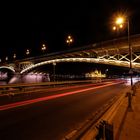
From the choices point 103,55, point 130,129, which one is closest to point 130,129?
point 130,129

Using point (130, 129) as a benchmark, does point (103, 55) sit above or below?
above

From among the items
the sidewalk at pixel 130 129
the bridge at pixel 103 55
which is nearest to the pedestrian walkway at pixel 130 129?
the sidewalk at pixel 130 129

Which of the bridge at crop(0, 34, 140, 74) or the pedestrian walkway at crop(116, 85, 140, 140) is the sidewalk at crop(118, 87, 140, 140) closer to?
the pedestrian walkway at crop(116, 85, 140, 140)

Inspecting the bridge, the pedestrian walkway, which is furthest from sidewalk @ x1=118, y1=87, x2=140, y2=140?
the bridge

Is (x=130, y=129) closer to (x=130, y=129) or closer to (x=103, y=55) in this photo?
(x=130, y=129)

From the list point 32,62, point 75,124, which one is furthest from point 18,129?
point 32,62

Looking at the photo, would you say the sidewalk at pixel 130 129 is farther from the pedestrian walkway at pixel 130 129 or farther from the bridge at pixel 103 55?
the bridge at pixel 103 55

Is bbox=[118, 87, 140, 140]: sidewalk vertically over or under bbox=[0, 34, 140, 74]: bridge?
under

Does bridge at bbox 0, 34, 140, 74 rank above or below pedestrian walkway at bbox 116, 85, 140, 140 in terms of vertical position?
above

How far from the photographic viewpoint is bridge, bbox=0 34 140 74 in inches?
1517

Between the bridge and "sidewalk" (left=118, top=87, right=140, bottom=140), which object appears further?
the bridge

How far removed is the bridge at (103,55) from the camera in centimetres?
3853

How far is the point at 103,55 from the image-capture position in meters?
46.9

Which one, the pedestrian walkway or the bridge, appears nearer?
the pedestrian walkway
